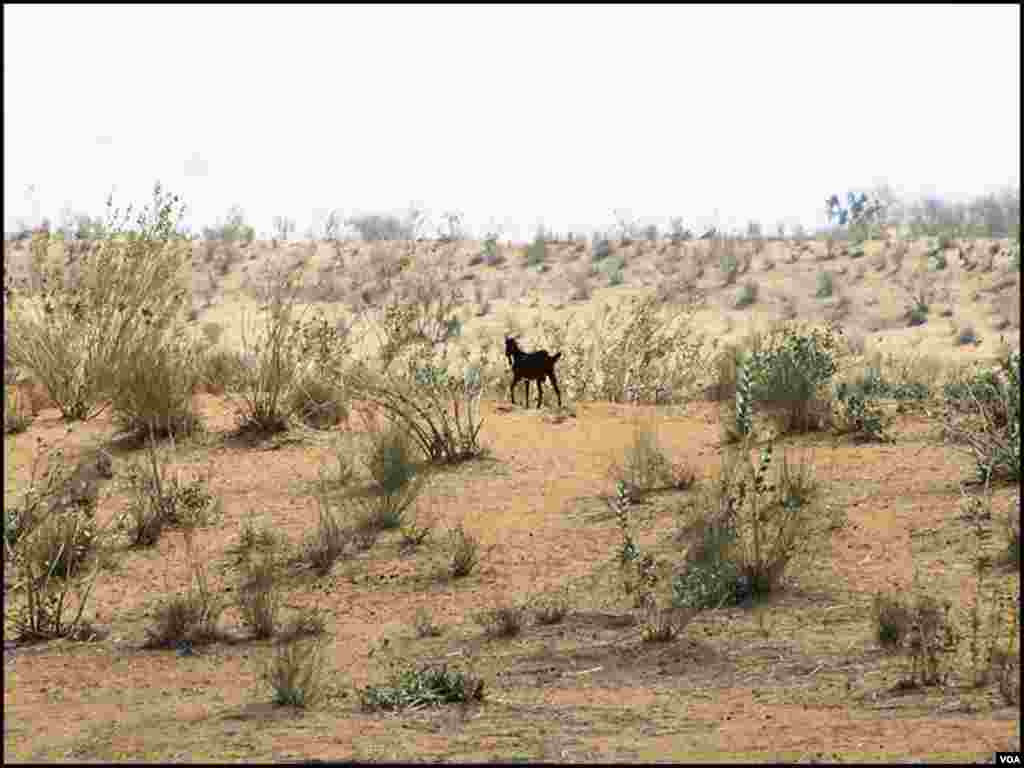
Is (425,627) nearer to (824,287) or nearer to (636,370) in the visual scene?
(636,370)

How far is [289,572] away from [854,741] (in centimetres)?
604

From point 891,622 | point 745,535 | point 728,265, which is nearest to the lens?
point 891,622

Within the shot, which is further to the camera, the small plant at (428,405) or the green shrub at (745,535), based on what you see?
the small plant at (428,405)

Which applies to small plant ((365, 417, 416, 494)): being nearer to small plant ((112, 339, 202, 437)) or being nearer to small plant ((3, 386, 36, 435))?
small plant ((112, 339, 202, 437))

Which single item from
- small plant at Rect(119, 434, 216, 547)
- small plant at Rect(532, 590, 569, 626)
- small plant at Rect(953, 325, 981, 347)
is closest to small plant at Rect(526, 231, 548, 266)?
small plant at Rect(953, 325, 981, 347)

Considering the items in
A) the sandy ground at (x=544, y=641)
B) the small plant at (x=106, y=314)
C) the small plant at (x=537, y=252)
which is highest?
the small plant at (x=537, y=252)

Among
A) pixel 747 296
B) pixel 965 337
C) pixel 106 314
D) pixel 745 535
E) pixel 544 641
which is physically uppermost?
pixel 747 296

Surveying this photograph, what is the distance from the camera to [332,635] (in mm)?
11273

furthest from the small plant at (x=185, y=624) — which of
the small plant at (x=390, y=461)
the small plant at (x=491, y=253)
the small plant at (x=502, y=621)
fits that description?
the small plant at (x=491, y=253)

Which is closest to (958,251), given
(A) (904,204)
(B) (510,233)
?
(B) (510,233)

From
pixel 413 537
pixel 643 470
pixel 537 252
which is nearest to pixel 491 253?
pixel 537 252

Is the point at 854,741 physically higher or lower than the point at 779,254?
lower

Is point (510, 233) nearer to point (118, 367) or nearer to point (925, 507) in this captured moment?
point (118, 367)

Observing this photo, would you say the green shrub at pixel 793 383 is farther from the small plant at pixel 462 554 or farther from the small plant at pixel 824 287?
the small plant at pixel 824 287
